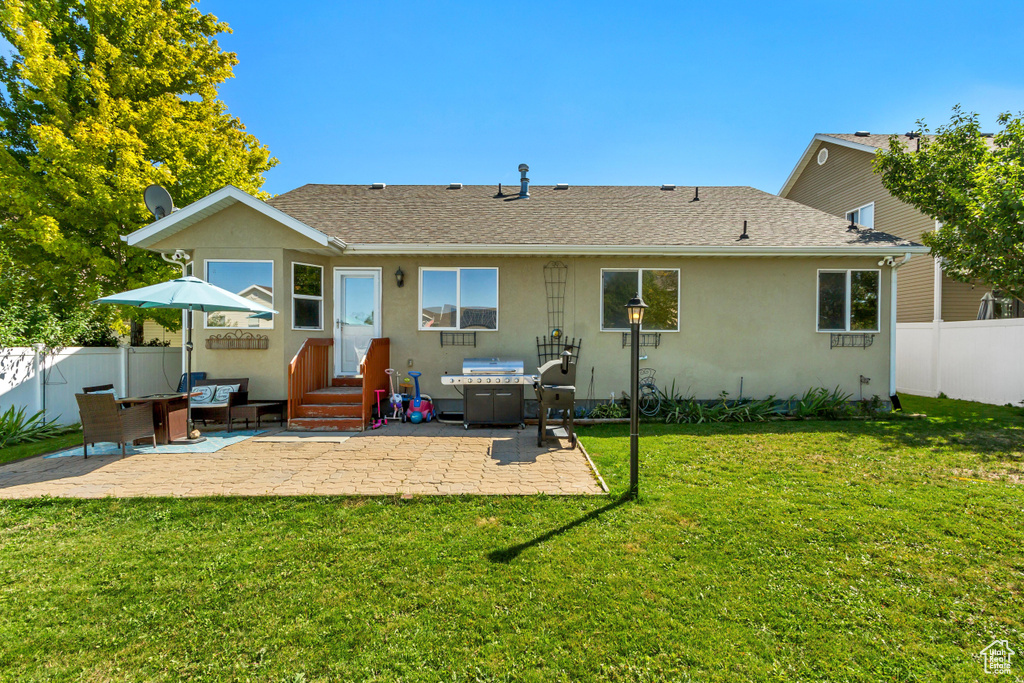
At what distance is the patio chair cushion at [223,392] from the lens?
781cm

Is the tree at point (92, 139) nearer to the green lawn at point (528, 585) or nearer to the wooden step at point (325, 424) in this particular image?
the wooden step at point (325, 424)

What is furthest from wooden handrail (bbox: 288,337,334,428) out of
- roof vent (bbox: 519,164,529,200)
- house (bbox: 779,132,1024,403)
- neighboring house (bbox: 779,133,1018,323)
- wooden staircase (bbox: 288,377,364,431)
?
neighboring house (bbox: 779,133,1018,323)

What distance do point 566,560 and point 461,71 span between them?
38.2ft

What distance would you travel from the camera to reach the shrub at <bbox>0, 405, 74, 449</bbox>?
272 inches

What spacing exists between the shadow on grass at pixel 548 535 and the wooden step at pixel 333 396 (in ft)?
17.8

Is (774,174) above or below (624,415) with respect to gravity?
above

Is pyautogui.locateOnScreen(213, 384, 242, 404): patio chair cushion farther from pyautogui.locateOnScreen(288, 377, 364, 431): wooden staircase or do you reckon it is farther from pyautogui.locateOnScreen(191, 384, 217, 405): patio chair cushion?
pyautogui.locateOnScreen(288, 377, 364, 431): wooden staircase

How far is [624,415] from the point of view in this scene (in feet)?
28.9

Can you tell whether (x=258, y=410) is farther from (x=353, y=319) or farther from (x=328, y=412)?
(x=353, y=319)

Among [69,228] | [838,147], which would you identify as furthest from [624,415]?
[838,147]

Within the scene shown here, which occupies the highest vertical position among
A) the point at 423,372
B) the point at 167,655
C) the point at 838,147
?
the point at 838,147

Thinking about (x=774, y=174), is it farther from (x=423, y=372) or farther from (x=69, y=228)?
(x=69, y=228)

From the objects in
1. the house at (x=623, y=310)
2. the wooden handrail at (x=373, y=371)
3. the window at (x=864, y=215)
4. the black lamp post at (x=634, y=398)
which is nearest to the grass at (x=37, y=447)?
the house at (x=623, y=310)

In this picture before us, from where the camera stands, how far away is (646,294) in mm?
9219
